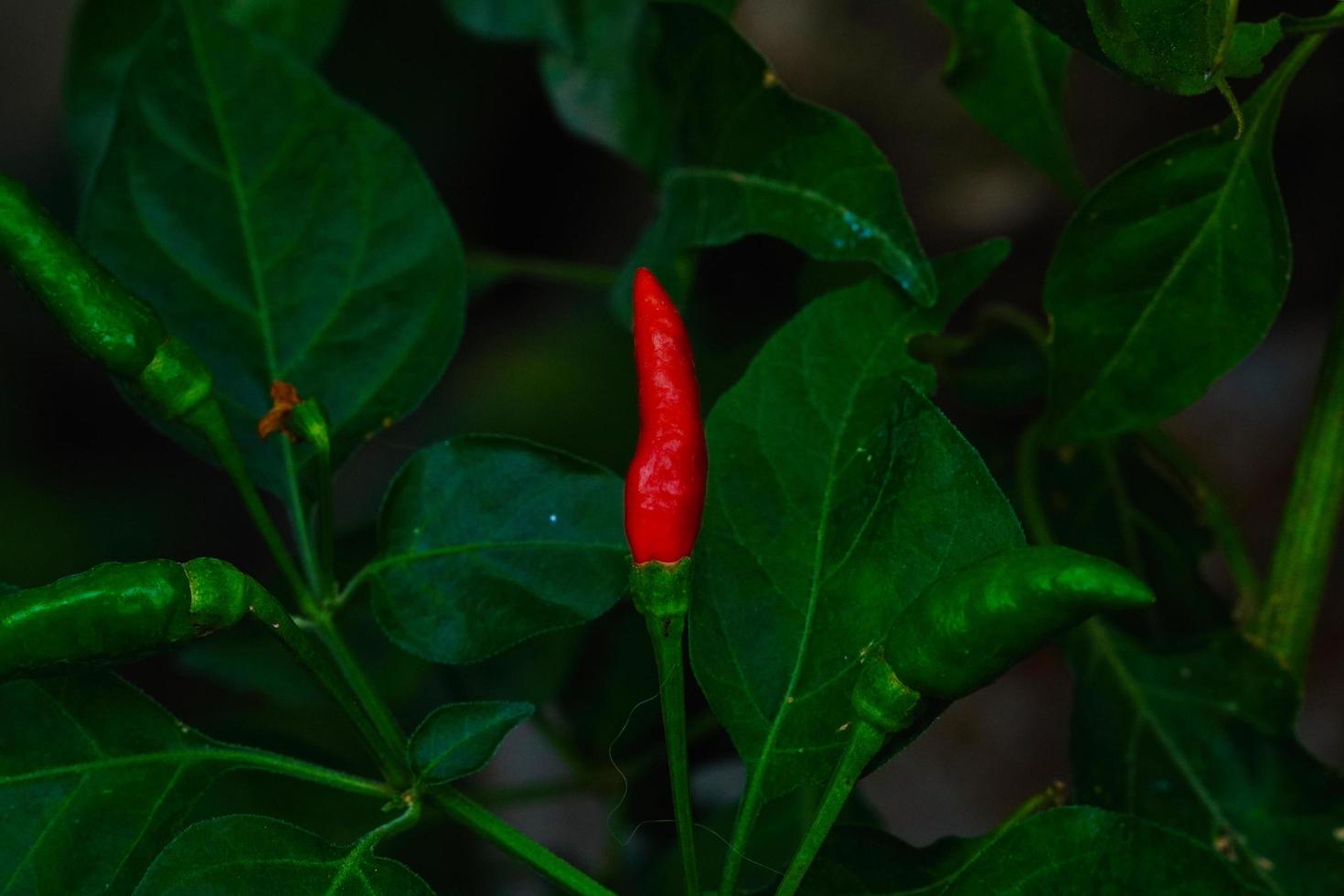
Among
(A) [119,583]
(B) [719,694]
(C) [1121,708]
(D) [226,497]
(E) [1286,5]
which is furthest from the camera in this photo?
(D) [226,497]

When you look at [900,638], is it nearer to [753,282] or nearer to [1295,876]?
[1295,876]

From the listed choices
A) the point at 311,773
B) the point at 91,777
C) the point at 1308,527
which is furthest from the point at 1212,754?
the point at 91,777

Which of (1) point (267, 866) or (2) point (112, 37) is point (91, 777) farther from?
(2) point (112, 37)

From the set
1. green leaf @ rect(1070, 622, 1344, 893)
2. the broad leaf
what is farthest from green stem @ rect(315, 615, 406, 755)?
green leaf @ rect(1070, 622, 1344, 893)

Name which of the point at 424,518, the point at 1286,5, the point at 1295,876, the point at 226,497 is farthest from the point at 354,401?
the point at 226,497

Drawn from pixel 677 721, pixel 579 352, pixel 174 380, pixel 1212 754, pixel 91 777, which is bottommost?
pixel 579 352

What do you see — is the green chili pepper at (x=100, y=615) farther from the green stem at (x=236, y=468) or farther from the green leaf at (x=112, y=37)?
the green leaf at (x=112, y=37)
